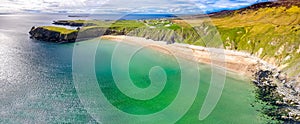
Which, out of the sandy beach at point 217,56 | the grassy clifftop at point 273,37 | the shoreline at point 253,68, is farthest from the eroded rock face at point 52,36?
the grassy clifftop at point 273,37

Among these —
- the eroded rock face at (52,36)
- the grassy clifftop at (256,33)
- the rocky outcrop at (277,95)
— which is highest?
the grassy clifftop at (256,33)

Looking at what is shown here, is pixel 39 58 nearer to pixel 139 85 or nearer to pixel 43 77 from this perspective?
pixel 43 77

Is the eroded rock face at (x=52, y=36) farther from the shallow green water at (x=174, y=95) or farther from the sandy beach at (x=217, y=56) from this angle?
the shallow green water at (x=174, y=95)

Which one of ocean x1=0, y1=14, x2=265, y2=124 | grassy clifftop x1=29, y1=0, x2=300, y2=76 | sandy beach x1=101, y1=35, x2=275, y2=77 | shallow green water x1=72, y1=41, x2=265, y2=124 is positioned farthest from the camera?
sandy beach x1=101, y1=35, x2=275, y2=77

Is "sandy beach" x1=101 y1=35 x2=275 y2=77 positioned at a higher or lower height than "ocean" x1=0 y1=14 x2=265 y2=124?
higher

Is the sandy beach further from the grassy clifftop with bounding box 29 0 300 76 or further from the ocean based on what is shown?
the ocean

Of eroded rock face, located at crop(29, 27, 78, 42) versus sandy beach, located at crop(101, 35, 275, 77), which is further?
eroded rock face, located at crop(29, 27, 78, 42)

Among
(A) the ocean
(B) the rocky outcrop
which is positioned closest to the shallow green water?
(A) the ocean
